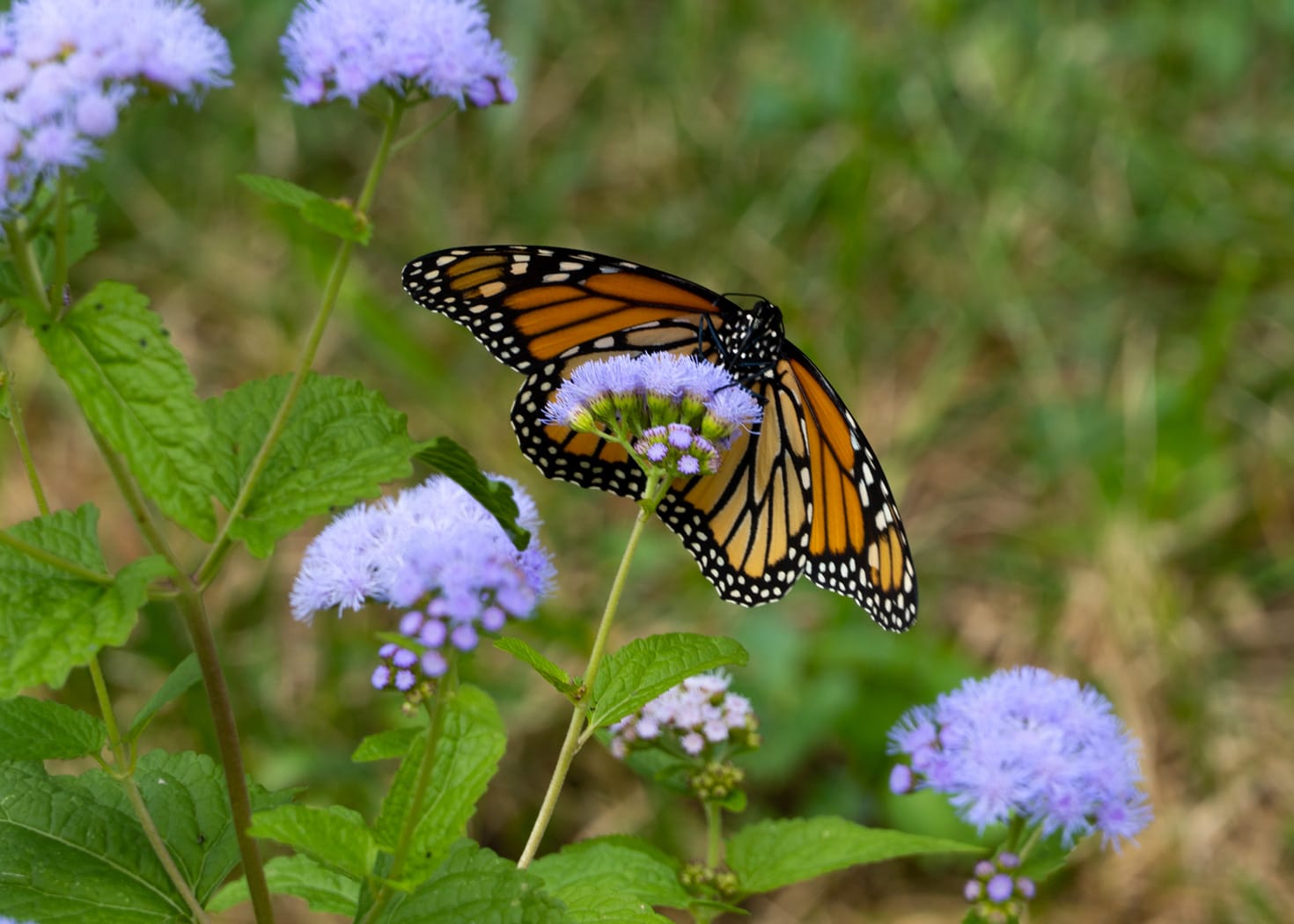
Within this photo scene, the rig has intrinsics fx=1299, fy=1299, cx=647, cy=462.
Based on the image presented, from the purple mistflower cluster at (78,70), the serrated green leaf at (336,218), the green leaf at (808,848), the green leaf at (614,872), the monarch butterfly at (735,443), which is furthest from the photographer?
the monarch butterfly at (735,443)

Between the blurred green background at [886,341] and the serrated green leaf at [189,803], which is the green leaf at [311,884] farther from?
the blurred green background at [886,341]

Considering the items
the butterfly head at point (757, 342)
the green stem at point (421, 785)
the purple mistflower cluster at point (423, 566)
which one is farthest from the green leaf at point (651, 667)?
the butterfly head at point (757, 342)

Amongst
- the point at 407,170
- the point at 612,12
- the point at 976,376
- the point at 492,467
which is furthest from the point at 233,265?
the point at 976,376

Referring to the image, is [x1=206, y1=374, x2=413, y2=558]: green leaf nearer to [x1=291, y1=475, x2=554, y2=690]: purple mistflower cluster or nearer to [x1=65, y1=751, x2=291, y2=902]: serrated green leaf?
[x1=291, y1=475, x2=554, y2=690]: purple mistflower cluster

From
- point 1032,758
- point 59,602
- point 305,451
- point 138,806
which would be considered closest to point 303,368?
point 305,451

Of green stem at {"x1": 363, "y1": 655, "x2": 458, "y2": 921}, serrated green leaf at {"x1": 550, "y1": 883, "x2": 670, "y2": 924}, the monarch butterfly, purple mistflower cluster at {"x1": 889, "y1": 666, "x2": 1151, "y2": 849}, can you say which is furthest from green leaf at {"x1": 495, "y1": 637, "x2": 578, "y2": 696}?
the monarch butterfly

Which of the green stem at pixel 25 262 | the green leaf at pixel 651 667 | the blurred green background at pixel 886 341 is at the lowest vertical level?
the green leaf at pixel 651 667

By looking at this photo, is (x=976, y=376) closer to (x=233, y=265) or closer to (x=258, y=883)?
(x=233, y=265)
